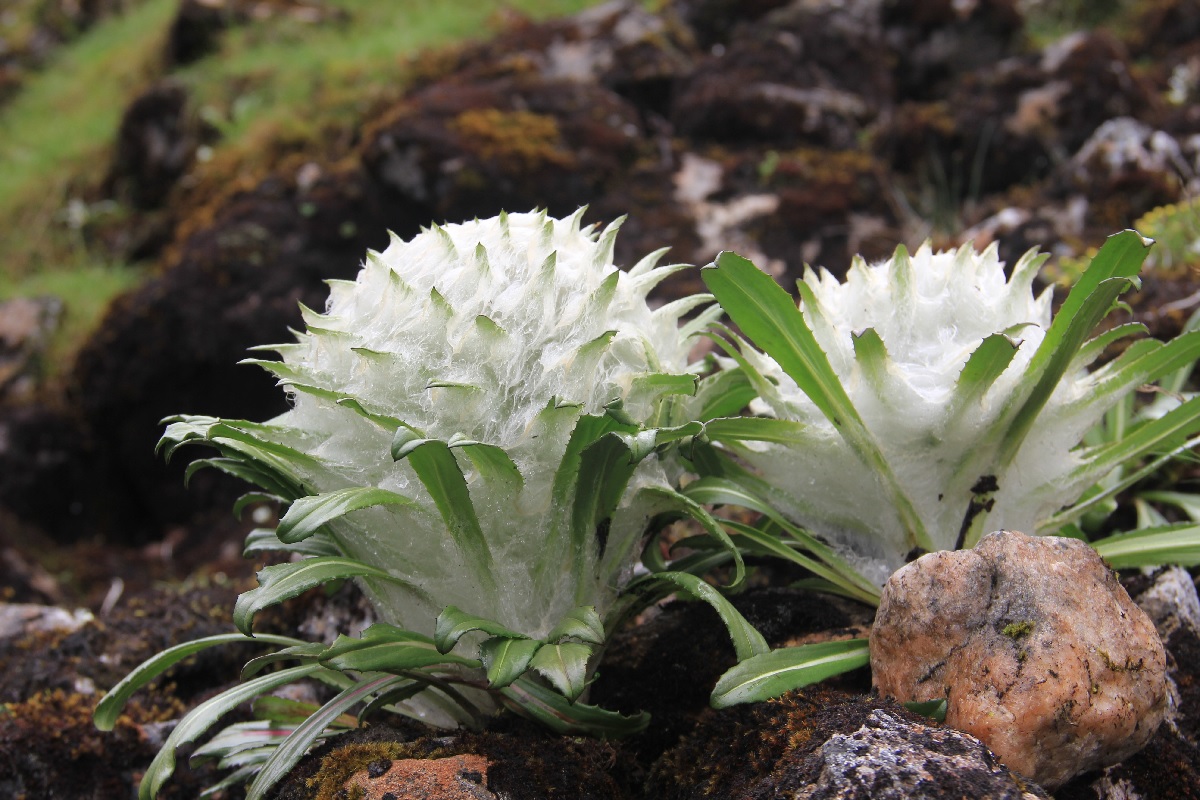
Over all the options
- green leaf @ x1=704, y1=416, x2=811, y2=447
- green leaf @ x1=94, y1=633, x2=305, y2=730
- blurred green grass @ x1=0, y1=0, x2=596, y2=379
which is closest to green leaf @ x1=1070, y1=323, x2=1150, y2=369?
green leaf @ x1=704, y1=416, x2=811, y2=447

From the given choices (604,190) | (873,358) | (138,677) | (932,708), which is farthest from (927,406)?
(604,190)

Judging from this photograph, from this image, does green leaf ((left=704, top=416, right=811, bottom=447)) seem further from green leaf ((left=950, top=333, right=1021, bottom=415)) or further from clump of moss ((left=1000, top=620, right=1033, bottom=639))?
clump of moss ((left=1000, top=620, right=1033, bottom=639))

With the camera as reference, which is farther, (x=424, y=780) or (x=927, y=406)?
(x=927, y=406)

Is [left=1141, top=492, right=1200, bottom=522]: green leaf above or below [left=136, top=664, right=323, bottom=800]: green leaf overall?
below

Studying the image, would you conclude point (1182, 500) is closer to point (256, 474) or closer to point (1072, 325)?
point (1072, 325)

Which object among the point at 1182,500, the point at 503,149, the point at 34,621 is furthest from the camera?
the point at 503,149

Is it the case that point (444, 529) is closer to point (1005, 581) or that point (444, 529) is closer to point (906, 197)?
point (1005, 581)

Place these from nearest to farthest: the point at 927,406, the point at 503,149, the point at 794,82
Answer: the point at 927,406, the point at 503,149, the point at 794,82
